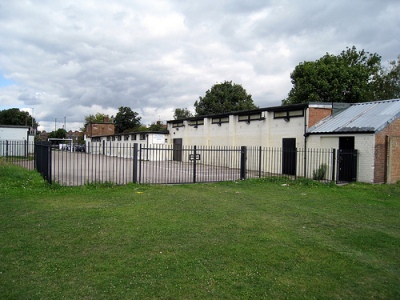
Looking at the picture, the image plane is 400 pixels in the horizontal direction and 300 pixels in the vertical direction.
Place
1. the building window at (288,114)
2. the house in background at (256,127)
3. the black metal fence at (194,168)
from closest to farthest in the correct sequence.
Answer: the black metal fence at (194,168)
the house in background at (256,127)
the building window at (288,114)

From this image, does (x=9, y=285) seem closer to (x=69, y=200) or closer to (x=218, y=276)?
(x=218, y=276)

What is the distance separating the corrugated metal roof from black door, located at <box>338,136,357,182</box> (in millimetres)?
788

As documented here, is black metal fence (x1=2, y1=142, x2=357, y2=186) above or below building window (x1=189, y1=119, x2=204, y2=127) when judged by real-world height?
below

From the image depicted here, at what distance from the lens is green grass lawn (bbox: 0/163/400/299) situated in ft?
12.5

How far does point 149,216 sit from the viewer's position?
23.8ft

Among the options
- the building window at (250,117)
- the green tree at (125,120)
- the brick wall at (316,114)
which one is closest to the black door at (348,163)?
the brick wall at (316,114)

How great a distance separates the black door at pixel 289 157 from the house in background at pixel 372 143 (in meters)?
2.67

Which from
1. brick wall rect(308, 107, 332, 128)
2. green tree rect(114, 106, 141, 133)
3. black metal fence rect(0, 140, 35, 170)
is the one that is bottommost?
black metal fence rect(0, 140, 35, 170)

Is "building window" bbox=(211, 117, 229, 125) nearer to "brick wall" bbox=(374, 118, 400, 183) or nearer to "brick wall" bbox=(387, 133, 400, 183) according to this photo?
"brick wall" bbox=(374, 118, 400, 183)

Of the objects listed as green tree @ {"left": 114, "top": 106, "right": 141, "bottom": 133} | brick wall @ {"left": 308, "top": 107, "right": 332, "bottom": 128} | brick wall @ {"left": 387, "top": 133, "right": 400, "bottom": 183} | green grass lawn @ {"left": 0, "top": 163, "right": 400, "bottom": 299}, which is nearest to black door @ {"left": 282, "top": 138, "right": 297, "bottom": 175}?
brick wall @ {"left": 308, "top": 107, "right": 332, "bottom": 128}

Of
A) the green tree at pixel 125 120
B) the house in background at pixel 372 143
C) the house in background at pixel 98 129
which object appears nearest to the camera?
the house in background at pixel 372 143

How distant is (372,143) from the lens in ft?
48.4

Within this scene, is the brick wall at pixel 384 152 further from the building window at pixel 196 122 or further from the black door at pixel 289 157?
the building window at pixel 196 122

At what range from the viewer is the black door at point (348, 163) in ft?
50.5
